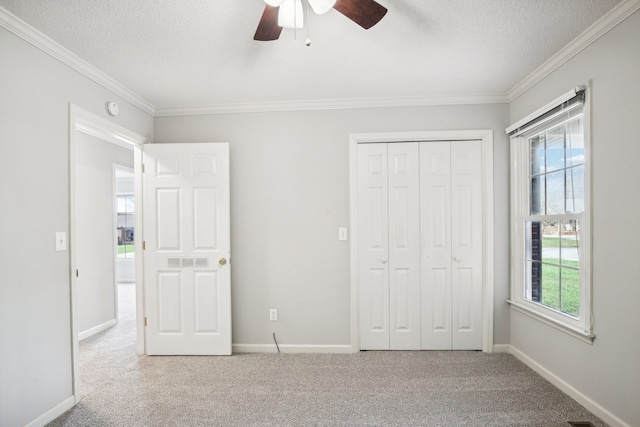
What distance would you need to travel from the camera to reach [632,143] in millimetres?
1781

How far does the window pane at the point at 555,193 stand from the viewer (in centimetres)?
241

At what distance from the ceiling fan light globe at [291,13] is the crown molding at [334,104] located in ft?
4.54

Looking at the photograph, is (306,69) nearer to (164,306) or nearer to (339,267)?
(339,267)

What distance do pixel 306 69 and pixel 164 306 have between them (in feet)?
8.21

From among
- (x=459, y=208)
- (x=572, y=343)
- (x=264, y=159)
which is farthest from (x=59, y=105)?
(x=572, y=343)

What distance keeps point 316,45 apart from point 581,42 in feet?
5.68

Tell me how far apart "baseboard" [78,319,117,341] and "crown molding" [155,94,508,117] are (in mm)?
2608

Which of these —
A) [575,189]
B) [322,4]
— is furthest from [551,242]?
[322,4]

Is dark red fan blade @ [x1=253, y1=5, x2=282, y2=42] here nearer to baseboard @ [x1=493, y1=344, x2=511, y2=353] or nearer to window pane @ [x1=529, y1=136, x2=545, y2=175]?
window pane @ [x1=529, y1=136, x2=545, y2=175]

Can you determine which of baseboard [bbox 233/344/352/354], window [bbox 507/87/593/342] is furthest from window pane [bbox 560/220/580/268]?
baseboard [bbox 233/344/352/354]

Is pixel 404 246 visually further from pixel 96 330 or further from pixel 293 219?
pixel 96 330

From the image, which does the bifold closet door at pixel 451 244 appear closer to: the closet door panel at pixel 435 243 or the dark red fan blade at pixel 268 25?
the closet door panel at pixel 435 243

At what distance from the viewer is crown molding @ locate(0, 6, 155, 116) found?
182 centimetres

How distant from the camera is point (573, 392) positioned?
2.21 meters
